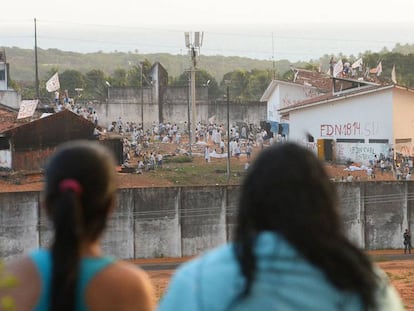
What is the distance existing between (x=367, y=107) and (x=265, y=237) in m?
36.6

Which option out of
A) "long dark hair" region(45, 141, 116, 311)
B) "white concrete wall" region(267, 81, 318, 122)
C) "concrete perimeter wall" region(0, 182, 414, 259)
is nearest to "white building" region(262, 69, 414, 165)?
"concrete perimeter wall" region(0, 182, 414, 259)

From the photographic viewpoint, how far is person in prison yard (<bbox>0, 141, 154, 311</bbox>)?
113 inches

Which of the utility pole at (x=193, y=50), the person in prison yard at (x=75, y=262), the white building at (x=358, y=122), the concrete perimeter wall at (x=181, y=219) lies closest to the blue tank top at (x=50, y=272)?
the person in prison yard at (x=75, y=262)

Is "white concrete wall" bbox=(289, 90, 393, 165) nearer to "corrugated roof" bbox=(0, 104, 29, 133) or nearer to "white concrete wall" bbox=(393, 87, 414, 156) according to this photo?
"white concrete wall" bbox=(393, 87, 414, 156)

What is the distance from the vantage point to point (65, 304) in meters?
2.85

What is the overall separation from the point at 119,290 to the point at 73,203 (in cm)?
33

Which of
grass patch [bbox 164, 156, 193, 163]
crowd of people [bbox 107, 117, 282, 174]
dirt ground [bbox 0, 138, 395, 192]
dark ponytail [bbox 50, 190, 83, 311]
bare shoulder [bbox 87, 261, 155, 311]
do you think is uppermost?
crowd of people [bbox 107, 117, 282, 174]

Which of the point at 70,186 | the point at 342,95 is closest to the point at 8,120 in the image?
the point at 342,95

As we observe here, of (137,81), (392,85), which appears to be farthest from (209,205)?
(137,81)

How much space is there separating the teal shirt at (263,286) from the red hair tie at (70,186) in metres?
0.48

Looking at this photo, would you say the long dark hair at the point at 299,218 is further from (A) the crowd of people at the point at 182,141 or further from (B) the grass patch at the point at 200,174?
(A) the crowd of people at the point at 182,141

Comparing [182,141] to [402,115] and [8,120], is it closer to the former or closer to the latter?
[8,120]

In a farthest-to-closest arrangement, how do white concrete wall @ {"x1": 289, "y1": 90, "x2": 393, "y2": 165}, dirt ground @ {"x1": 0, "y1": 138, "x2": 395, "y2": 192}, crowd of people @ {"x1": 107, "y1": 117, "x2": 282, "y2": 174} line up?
crowd of people @ {"x1": 107, "y1": 117, "x2": 282, "y2": 174}, white concrete wall @ {"x1": 289, "y1": 90, "x2": 393, "y2": 165}, dirt ground @ {"x1": 0, "y1": 138, "x2": 395, "y2": 192}

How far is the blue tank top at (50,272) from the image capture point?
287cm
